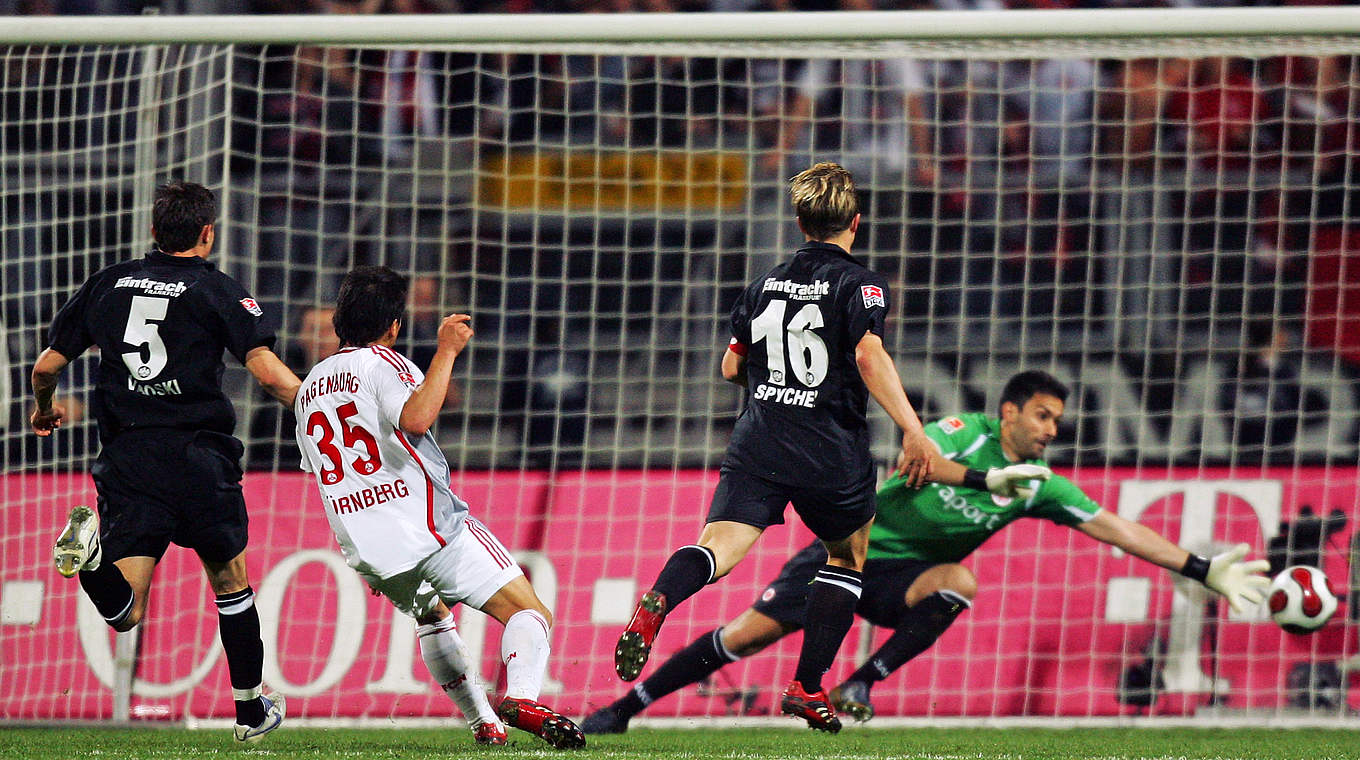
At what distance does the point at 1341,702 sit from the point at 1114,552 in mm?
1147

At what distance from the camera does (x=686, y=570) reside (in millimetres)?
4488

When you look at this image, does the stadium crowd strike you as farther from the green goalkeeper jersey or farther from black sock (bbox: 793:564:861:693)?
black sock (bbox: 793:564:861:693)

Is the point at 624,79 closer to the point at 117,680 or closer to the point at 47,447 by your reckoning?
the point at 47,447

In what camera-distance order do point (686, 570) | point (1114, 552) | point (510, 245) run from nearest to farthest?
point (686, 570), point (1114, 552), point (510, 245)

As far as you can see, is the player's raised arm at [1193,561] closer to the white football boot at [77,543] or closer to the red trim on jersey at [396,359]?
the red trim on jersey at [396,359]

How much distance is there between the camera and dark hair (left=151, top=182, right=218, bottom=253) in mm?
4762

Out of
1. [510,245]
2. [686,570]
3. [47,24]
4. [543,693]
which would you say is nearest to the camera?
[686,570]

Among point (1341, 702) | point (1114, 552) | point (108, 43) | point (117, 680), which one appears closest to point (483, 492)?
point (117, 680)

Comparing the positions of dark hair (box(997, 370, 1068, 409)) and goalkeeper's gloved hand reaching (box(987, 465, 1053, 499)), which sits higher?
dark hair (box(997, 370, 1068, 409))

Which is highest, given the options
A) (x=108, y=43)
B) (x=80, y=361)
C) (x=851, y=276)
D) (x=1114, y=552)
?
(x=108, y=43)

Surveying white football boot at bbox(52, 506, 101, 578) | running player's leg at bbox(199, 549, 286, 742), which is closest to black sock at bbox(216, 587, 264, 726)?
running player's leg at bbox(199, 549, 286, 742)

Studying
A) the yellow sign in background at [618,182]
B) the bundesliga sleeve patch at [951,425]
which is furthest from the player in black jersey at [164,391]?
the yellow sign in background at [618,182]

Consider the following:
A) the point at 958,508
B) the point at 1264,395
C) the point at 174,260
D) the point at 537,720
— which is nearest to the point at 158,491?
the point at 174,260

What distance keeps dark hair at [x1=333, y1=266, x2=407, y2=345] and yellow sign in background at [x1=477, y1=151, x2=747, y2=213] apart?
172 inches
